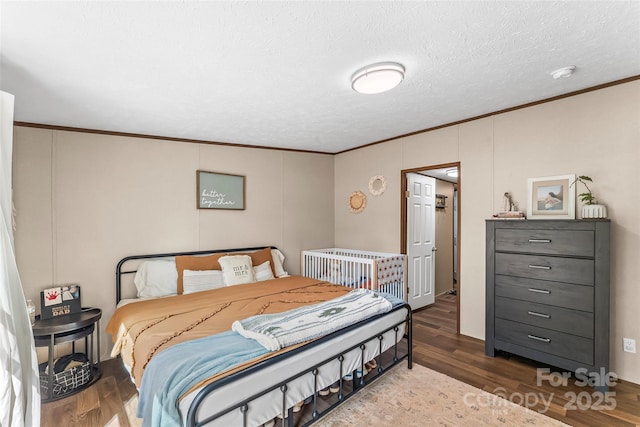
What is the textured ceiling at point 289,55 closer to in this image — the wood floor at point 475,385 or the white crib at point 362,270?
the white crib at point 362,270

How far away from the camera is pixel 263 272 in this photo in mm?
3826

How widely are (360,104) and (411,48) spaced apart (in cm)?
97

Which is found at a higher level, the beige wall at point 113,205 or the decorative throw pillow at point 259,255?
the beige wall at point 113,205

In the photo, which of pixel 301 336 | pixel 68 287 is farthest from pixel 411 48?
pixel 68 287

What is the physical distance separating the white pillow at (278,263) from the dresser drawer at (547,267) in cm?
261

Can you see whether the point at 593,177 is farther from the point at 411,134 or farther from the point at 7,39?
the point at 7,39

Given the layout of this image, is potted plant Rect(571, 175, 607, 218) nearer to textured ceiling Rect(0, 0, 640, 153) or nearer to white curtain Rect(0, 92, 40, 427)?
textured ceiling Rect(0, 0, 640, 153)

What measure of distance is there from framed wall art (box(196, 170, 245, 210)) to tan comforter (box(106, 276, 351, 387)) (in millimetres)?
1191

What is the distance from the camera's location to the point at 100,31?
5.13 feet

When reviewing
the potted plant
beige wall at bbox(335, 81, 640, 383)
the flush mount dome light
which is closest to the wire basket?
the flush mount dome light

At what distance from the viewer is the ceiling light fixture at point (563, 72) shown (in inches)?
83.8

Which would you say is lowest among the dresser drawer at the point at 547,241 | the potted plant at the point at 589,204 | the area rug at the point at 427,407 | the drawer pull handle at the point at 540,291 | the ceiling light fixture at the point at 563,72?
the area rug at the point at 427,407

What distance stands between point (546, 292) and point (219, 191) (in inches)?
147

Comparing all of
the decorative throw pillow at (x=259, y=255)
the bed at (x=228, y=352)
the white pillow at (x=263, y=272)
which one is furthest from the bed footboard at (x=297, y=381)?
the decorative throw pillow at (x=259, y=255)
